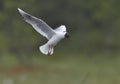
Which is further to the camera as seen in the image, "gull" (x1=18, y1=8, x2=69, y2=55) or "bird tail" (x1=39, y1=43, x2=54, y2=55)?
"bird tail" (x1=39, y1=43, x2=54, y2=55)

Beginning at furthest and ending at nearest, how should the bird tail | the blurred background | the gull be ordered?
the blurred background < the bird tail < the gull

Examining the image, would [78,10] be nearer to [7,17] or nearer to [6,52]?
[6,52]

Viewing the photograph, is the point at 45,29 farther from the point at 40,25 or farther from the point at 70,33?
the point at 70,33

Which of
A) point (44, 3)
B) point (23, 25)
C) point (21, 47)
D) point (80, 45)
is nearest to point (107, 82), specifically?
point (23, 25)

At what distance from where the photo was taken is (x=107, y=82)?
15.4 metres

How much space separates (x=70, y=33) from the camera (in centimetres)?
3775

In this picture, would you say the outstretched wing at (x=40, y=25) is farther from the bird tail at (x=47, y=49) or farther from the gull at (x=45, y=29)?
the bird tail at (x=47, y=49)

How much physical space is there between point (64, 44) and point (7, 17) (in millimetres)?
11871

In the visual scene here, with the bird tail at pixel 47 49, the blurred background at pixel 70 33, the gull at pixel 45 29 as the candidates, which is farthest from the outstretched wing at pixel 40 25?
the blurred background at pixel 70 33

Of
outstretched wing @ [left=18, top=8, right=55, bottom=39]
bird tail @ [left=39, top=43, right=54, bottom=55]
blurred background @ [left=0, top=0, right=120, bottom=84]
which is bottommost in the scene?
bird tail @ [left=39, top=43, right=54, bottom=55]

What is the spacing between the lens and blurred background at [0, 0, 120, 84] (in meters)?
26.3

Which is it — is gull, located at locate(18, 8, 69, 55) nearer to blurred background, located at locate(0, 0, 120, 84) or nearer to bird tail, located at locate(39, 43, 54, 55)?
bird tail, located at locate(39, 43, 54, 55)

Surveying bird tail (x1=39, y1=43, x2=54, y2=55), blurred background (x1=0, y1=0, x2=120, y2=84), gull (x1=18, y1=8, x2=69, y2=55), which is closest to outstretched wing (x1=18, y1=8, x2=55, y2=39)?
gull (x1=18, y1=8, x2=69, y2=55)

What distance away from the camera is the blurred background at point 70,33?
2634 cm
